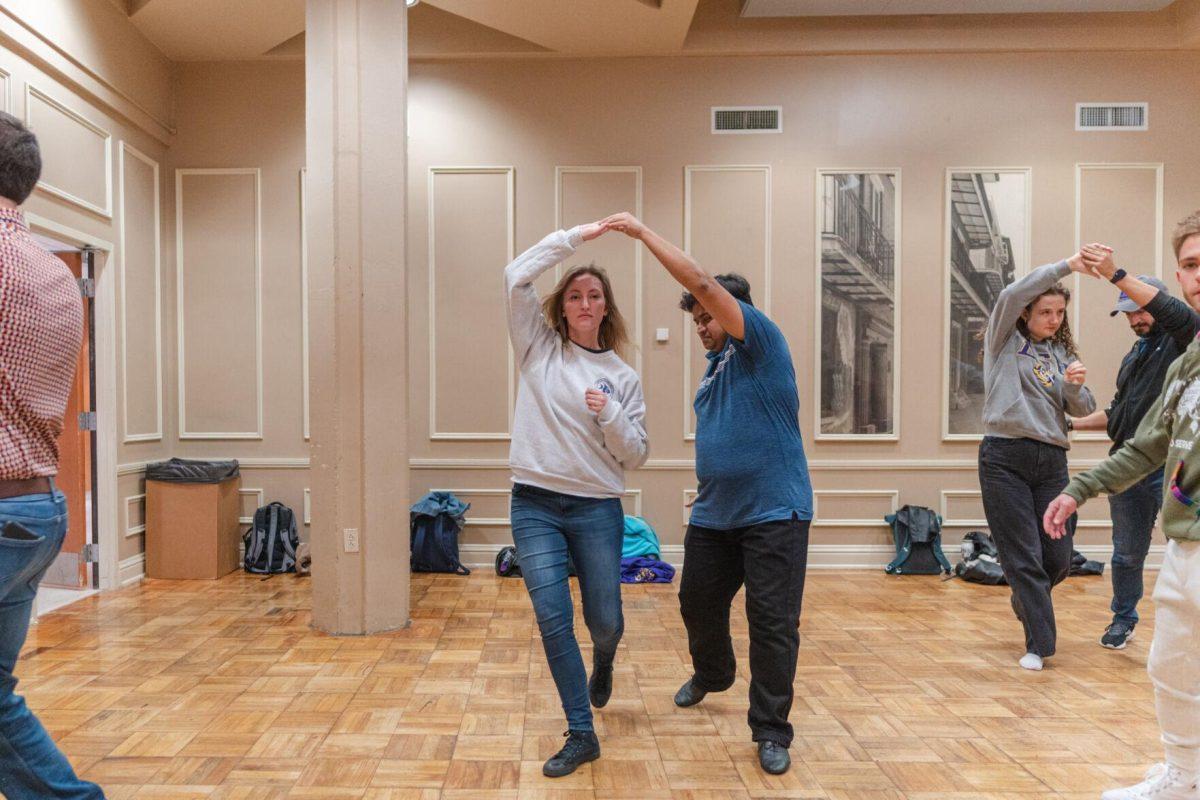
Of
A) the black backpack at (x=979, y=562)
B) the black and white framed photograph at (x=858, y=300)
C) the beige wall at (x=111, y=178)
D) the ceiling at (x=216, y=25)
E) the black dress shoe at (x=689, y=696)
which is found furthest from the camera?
the black and white framed photograph at (x=858, y=300)

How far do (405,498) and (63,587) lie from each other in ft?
8.18

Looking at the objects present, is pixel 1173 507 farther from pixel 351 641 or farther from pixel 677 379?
pixel 677 379

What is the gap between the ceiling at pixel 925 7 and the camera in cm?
531

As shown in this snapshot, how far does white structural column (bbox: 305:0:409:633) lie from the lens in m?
3.85

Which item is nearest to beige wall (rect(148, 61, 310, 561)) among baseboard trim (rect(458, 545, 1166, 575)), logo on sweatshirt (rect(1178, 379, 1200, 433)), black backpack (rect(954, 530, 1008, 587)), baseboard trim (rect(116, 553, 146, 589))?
baseboard trim (rect(116, 553, 146, 589))

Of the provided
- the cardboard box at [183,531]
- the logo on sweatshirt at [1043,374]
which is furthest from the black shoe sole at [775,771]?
the cardboard box at [183,531]

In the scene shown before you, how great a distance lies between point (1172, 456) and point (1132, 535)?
6.71ft

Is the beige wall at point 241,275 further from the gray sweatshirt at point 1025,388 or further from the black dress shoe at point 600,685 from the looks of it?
the gray sweatshirt at point 1025,388

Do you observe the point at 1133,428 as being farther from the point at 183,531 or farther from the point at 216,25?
the point at 216,25

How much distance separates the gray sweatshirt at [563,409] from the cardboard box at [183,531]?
3.67 meters

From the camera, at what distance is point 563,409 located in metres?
2.27

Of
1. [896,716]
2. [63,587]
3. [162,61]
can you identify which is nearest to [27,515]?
[896,716]

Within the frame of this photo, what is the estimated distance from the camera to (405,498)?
13.1 ft

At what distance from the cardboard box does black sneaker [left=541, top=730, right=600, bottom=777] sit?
12.2 ft
